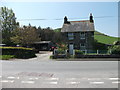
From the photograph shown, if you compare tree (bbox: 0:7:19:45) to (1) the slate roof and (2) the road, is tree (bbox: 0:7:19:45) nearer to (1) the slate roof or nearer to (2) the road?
(1) the slate roof

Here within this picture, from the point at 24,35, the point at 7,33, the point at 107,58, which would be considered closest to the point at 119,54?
the point at 107,58

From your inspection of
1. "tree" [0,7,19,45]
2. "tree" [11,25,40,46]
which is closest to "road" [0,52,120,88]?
"tree" [11,25,40,46]

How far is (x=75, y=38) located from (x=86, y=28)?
3.24 m

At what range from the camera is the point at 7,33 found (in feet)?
148

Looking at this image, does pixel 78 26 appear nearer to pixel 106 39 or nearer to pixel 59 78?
pixel 106 39

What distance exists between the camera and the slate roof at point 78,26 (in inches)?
1350

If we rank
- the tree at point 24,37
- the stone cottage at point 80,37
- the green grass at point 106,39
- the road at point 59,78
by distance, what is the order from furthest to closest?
the green grass at point 106,39
the tree at point 24,37
the stone cottage at point 80,37
the road at point 59,78

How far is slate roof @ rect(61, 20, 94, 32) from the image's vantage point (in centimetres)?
3428

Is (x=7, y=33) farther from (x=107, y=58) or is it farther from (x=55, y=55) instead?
(x=107, y=58)

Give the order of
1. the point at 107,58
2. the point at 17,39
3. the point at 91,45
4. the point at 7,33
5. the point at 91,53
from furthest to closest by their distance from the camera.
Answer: the point at 7,33 → the point at 17,39 → the point at 91,45 → the point at 91,53 → the point at 107,58

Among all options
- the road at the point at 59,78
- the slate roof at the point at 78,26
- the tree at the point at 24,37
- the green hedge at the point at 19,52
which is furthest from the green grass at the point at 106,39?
the road at the point at 59,78

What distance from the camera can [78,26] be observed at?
3544cm

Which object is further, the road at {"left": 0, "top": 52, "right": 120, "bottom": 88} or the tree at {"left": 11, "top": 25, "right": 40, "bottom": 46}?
the tree at {"left": 11, "top": 25, "right": 40, "bottom": 46}

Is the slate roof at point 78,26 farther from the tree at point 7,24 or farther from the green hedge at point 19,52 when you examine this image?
the tree at point 7,24
